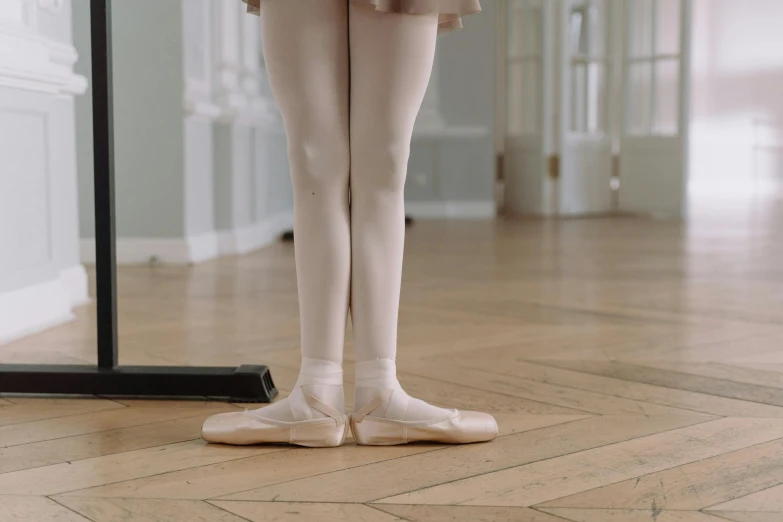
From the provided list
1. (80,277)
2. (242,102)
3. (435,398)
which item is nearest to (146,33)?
(242,102)

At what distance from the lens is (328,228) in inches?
50.4

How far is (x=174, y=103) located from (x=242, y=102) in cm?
62

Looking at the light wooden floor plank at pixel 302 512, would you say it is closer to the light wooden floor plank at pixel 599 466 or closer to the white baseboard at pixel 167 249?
the light wooden floor plank at pixel 599 466

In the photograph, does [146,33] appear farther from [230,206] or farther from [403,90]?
[403,90]

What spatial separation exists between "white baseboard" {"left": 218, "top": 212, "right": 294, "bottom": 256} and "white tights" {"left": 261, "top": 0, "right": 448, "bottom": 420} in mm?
2737

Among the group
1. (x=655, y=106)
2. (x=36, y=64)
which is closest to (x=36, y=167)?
(x=36, y=64)

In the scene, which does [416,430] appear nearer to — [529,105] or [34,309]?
[34,309]

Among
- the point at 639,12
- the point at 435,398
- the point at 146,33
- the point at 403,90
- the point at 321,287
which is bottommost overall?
the point at 435,398

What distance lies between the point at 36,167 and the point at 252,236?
193cm

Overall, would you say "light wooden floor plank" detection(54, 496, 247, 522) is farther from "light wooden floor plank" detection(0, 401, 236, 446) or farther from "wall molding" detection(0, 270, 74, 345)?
"wall molding" detection(0, 270, 74, 345)

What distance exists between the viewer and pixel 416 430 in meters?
1.31

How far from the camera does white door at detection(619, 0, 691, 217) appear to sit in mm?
5984

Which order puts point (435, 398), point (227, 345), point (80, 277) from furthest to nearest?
point (80, 277)
point (227, 345)
point (435, 398)

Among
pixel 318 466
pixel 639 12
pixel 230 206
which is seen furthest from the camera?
pixel 639 12
